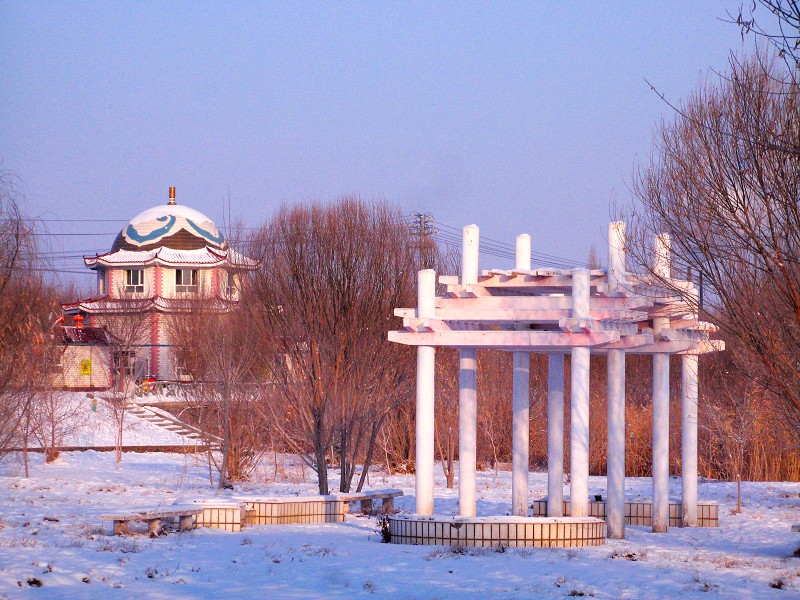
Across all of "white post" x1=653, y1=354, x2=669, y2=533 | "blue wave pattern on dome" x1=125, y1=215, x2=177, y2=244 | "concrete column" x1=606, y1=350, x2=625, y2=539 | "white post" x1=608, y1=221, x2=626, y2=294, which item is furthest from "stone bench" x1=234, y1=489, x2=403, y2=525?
"blue wave pattern on dome" x1=125, y1=215, x2=177, y2=244

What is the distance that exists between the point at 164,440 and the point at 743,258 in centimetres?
2709

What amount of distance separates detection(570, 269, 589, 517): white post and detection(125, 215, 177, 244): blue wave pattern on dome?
46.7 metres

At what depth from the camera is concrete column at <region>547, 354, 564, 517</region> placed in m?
14.4

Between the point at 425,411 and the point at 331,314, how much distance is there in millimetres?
5891

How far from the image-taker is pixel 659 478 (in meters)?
15.1

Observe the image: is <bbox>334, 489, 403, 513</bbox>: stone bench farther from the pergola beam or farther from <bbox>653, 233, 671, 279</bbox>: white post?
<bbox>653, 233, 671, 279</bbox>: white post

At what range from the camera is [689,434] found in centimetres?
1563

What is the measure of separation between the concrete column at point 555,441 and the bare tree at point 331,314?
4.45 metres

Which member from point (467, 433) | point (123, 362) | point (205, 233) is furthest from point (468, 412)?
point (205, 233)

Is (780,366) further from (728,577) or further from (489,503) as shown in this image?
(489,503)

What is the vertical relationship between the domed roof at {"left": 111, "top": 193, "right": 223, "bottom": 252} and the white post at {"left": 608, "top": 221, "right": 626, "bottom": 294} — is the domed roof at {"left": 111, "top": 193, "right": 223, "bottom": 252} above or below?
above

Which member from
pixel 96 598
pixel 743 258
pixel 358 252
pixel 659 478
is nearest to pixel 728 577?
pixel 743 258

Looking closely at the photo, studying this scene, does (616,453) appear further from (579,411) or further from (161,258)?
(161,258)

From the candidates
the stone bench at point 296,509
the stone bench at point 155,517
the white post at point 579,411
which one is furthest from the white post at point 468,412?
the stone bench at point 155,517
